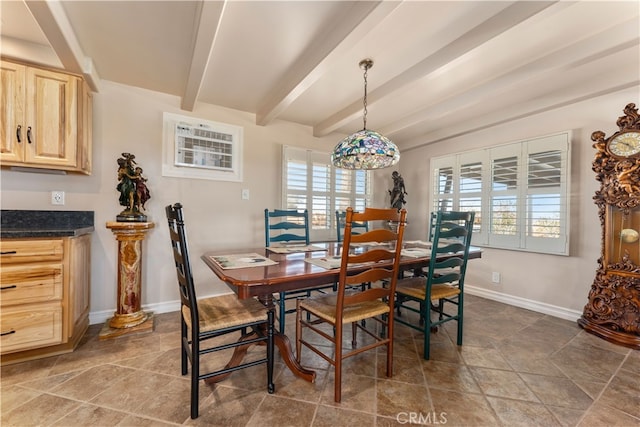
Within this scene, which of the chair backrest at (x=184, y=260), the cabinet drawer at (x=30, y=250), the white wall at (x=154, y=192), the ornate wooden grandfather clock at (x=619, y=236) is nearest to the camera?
the chair backrest at (x=184, y=260)

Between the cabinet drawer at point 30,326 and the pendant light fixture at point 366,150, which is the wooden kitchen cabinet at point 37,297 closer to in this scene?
the cabinet drawer at point 30,326

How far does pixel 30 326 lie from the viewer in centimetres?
179

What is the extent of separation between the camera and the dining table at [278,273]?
131 cm

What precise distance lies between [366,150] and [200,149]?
6.40 feet

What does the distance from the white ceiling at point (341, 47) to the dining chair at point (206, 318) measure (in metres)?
1.31

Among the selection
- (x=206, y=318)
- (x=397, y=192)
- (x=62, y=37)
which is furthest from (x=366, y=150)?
(x=397, y=192)

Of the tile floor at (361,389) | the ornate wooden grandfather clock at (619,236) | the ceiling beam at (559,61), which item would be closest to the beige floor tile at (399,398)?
the tile floor at (361,389)

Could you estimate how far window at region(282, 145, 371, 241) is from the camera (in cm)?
354

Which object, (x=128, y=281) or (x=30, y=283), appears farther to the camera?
(x=128, y=281)

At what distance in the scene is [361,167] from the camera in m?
2.21

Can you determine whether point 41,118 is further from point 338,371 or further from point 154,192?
point 338,371

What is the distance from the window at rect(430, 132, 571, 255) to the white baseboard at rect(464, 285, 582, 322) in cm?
58

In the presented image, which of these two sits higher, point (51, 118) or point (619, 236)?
point (51, 118)

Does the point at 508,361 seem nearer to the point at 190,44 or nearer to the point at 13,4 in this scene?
the point at 190,44
